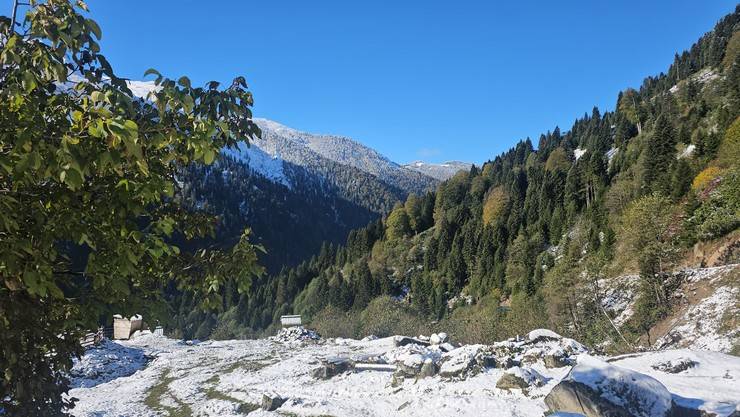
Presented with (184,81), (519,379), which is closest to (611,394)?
(519,379)

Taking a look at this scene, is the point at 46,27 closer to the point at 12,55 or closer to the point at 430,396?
the point at 12,55

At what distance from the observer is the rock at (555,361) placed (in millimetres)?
17719

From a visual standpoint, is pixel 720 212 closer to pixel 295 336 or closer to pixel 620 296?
pixel 620 296

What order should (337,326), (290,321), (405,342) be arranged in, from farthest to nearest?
(290,321) < (337,326) < (405,342)

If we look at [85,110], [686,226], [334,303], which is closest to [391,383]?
[85,110]

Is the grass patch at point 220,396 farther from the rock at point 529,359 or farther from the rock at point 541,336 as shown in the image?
the rock at point 541,336

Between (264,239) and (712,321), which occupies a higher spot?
(264,239)

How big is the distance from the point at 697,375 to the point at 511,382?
5146mm

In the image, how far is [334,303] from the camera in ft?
232

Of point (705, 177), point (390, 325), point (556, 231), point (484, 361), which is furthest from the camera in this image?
point (556, 231)

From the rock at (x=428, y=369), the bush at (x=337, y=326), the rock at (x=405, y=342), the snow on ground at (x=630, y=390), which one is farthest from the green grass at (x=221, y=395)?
the bush at (x=337, y=326)

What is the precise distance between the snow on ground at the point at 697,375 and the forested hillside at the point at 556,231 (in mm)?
12398

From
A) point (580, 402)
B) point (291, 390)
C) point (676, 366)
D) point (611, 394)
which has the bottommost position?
point (291, 390)

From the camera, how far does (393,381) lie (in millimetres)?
19172
